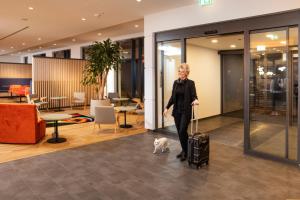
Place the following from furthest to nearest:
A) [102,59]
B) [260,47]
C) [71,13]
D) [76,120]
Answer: [102,59] → [76,120] → [71,13] → [260,47]

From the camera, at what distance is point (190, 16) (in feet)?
19.8

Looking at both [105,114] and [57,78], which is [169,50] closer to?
[105,114]

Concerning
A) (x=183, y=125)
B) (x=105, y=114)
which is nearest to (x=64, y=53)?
(x=105, y=114)

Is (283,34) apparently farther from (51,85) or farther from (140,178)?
(51,85)

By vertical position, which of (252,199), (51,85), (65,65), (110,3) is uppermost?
(110,3)

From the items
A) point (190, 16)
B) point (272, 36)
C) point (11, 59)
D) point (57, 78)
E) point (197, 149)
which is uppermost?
point (11, 59)

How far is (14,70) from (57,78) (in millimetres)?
7084

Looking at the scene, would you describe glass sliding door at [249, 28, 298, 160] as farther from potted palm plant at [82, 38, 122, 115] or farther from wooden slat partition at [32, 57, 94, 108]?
wooden slat partition at [32, 57, 94, 108]

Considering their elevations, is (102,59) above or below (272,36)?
above

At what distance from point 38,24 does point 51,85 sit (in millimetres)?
3792

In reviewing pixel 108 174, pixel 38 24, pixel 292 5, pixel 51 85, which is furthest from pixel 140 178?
pixel 51 85

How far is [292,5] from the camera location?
4.38m

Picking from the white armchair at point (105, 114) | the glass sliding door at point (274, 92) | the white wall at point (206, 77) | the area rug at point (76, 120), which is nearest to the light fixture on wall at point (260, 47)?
the glass sliding door at point (274, 92)

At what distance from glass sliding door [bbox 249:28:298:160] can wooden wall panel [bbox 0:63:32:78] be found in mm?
16686
